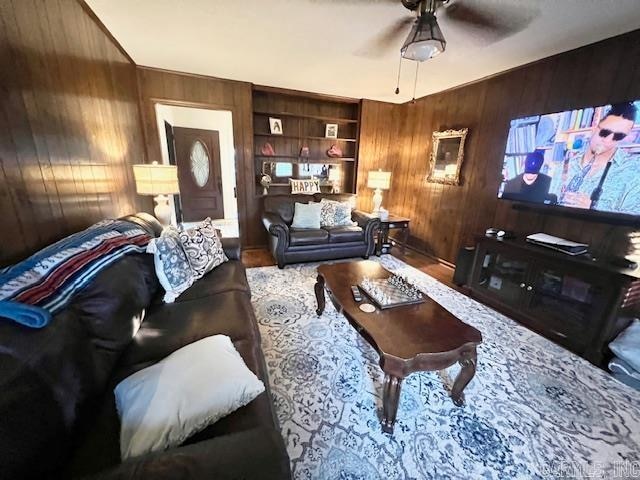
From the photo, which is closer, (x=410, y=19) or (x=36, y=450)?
(x=36, y=450)

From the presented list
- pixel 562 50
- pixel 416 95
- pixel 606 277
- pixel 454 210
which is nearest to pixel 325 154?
pixel 416 95

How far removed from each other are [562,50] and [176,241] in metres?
3.60

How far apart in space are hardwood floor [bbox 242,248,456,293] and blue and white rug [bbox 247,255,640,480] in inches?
47.1

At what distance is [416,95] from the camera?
3902 mm

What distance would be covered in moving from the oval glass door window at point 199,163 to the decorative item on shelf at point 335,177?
278 centimetres

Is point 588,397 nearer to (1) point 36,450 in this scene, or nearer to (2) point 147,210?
(1) point 36,450

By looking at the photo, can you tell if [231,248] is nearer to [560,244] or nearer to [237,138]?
[237,138]

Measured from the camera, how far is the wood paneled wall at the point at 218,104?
329cm

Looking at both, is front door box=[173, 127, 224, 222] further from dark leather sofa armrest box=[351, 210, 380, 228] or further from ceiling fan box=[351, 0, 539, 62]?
ceiling fan box=[351, 0, 539, 62]

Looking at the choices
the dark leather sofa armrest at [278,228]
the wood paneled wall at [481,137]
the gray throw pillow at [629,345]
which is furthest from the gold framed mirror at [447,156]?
the dark leather sofa armrest at [278,228]

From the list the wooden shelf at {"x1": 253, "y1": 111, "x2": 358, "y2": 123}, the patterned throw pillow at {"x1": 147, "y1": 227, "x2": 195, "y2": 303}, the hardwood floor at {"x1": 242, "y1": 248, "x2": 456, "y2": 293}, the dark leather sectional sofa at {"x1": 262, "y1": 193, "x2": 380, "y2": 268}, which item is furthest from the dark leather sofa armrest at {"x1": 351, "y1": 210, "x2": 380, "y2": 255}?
the patterned throw pillow at {"x1": 147, "y1": 227, "x2": 195, "y2": 303}

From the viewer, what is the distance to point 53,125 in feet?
5.02

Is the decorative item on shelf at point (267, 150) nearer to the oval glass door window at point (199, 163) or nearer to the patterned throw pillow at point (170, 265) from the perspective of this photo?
the oval glass door window at point (199, 163)

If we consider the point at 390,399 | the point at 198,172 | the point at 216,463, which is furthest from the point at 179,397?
the point at 198,172
